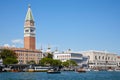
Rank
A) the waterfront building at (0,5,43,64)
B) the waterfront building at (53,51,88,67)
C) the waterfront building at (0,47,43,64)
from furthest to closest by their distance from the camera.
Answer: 1. the waterfront building at (53,51,88,67)
2. the waterfront building at (0,5,43,64)
3. the waterfront building at (0,47,43,64)

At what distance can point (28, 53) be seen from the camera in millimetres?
144500

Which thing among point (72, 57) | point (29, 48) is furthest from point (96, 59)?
point (29, 48)

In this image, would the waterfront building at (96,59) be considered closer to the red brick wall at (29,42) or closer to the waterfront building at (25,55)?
the red brick wall at (29,42)

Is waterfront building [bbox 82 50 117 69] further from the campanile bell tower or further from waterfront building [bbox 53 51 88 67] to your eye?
the campanile bell tower

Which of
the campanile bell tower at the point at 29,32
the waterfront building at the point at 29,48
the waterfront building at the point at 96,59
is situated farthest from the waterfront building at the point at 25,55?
the waterfront building at the point at 96,59

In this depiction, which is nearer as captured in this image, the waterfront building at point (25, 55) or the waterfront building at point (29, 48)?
the waterfront building at point (25, 55)

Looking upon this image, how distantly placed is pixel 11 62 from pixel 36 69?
9635 millimetres

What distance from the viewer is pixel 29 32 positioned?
153m

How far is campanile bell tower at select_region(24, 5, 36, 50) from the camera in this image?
498 ft

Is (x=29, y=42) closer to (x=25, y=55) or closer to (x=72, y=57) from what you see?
(x=25, y=55)

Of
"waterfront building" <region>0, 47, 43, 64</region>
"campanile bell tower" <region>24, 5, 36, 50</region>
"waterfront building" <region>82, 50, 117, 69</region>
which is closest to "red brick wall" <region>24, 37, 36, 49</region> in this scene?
"campanile bell tower" <region>24, 5, 36, 50</region>

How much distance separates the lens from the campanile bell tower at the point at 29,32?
152 meters

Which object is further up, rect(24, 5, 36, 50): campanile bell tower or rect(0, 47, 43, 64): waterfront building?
rect(24, 5, 36, 50): campanile bell tower

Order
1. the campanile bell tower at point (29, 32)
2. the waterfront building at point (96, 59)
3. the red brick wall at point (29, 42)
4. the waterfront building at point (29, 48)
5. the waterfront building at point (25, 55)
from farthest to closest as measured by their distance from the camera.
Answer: the waterfront building at point (96, 59) < the campanile bell tower at point (29, 32) < the red brick wall at point (29, 42) < the waterfront building at point (29, 48) < the waterfront building at point (25, 55)
